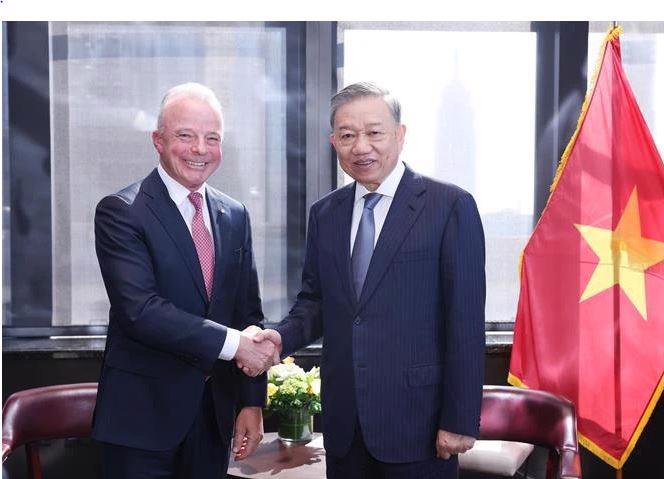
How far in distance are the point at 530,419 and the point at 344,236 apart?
3.76 feet

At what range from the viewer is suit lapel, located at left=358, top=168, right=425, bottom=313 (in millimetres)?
1812

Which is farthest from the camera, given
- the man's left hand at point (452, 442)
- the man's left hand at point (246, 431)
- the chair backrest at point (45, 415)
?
the chair backrest at point (45, 415)

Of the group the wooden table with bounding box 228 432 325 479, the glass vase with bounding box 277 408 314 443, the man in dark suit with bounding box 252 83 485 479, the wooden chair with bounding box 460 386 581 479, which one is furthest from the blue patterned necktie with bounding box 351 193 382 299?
the wooden chair with bounding box 460 386 581 479

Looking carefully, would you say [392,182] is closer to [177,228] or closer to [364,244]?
[364,244]

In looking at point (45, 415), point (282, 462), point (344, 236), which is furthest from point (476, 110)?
point (45, 415)

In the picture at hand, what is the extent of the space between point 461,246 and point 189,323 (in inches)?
27.8

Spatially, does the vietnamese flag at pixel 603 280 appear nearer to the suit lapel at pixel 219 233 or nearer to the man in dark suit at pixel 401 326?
the man in dark suit at pixel 401 326

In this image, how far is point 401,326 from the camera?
1.81m

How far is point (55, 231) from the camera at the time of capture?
327 centimetres

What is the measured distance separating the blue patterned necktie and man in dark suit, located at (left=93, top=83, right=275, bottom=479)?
0.36m

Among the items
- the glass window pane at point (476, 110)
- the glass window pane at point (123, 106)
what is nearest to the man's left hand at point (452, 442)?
the glass window pane at point (476, 110)

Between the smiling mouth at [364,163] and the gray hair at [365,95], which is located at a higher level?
the gray hair at [365,95]

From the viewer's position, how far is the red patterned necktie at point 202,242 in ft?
6.58

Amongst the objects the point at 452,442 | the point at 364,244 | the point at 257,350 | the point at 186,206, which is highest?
the point at 186,206
